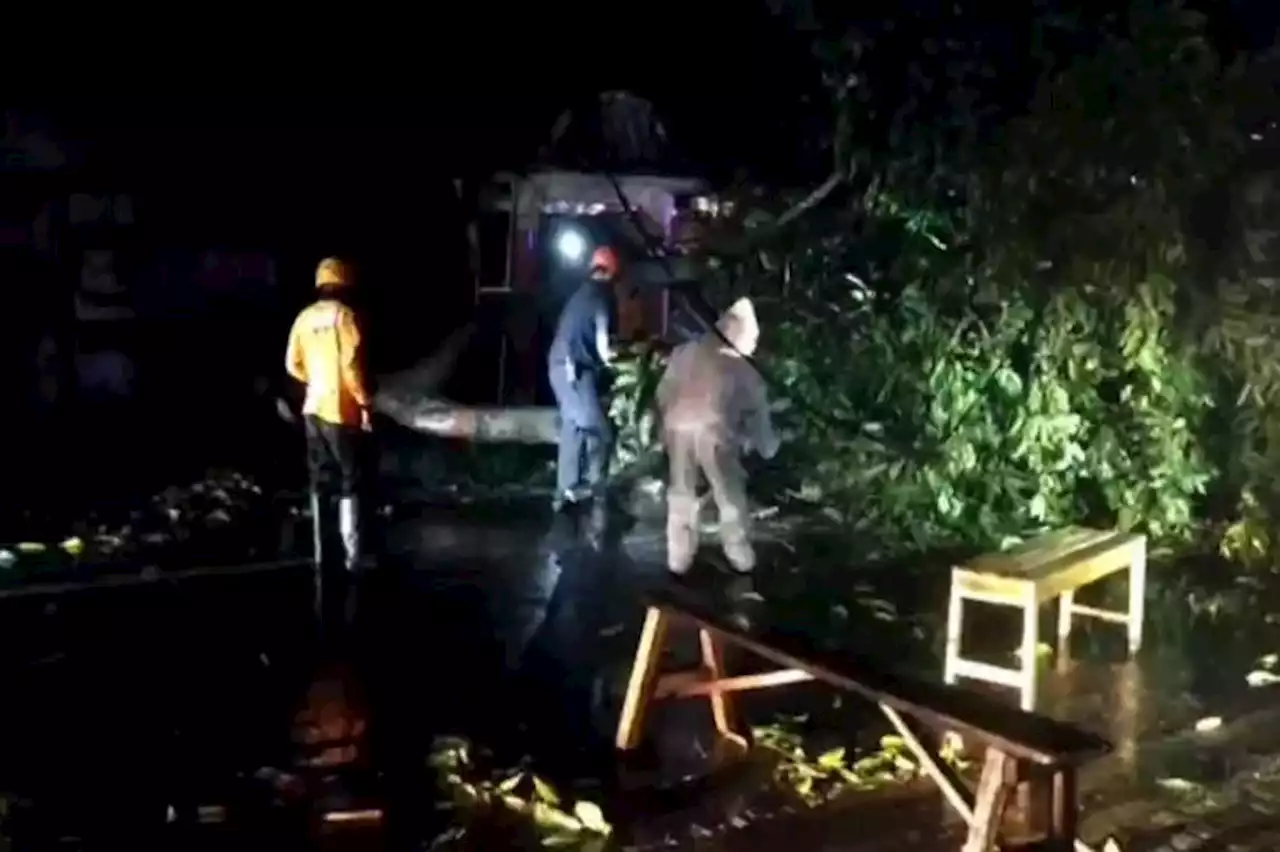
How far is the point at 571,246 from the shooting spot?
1798cm

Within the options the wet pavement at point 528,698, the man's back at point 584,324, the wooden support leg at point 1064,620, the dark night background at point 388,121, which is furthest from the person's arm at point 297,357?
the dark night background at point 388,121

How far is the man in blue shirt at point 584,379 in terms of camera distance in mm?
13234

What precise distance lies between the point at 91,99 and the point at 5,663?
827cm

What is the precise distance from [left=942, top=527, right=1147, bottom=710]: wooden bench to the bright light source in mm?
8940

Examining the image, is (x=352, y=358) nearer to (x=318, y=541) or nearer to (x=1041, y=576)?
(x=318, y=541)

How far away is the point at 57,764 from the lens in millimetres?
8023

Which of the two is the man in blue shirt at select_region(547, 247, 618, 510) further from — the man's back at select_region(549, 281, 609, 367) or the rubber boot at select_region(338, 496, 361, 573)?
the rubber boot at select_region(338, 496, 361, 573)

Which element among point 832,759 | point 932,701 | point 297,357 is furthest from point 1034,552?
point 297,357

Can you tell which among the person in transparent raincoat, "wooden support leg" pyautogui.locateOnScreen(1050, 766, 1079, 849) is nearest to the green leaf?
"wooden support leg" pyautogui.locateOnScreen(1050, 766, 1079, 849)

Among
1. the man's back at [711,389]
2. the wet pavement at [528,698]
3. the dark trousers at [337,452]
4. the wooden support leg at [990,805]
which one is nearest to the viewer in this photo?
the wooden support leg at [990,805]

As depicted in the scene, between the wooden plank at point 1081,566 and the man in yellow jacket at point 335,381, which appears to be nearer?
the wooden plank at point 1081,566

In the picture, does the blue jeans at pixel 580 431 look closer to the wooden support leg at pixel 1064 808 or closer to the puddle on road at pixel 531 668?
the puddle on road at pixel 531 668

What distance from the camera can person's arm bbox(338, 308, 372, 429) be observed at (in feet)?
36.1

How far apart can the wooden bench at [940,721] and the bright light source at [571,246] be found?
10154mm
